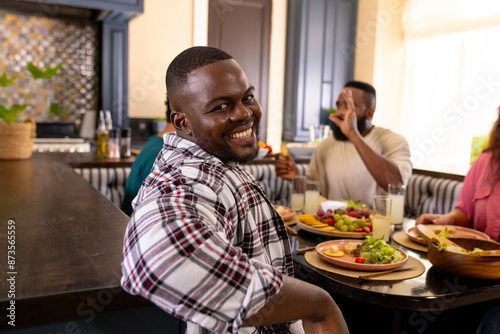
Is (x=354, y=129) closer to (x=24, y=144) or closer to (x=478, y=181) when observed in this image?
(x=478, y=181)

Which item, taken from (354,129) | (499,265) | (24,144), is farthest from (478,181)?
(24,144)

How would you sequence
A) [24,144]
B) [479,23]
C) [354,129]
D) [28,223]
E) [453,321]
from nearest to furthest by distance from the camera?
[28,223]
[453,321]
[354,129]
[24,144]
[479,23]

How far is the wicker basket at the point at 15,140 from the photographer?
7.36 ft

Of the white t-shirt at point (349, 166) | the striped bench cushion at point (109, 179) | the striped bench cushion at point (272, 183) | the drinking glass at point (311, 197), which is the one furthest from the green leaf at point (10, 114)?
the white t-shirt at point (349, 166)

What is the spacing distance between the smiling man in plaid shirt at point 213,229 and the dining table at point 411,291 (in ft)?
0.95

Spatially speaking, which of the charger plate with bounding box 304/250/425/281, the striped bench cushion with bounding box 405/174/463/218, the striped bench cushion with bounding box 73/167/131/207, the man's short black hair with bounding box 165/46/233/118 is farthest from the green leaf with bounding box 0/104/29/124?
the striped bench cushion with bounding box 405/174/463/218

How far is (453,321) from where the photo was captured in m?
1.59

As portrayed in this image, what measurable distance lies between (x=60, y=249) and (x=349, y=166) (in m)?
1.92

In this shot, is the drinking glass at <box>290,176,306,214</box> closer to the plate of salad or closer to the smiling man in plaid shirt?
the plate of salad

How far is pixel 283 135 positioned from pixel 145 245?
5193 millimetres

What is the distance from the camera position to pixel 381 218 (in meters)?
1.54

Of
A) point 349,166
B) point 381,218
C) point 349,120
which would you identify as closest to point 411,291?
point 381,218

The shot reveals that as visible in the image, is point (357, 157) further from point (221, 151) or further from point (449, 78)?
point (449, 78)

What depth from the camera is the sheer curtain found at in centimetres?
459
